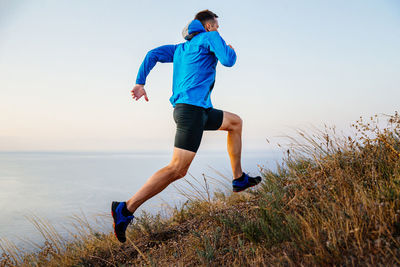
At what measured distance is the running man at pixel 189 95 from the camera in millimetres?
2852

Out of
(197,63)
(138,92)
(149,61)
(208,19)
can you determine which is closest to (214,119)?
(197,63)

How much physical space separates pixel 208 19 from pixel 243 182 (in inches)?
77.3

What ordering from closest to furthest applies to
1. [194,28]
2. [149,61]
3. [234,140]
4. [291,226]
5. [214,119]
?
[291,226] → [194,28] → [214,119] → [149,61] → [234,140]

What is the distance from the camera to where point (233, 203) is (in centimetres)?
386

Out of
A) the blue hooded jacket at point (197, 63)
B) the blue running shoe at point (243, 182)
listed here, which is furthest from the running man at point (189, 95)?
the blue running shoe at point (243, 182)

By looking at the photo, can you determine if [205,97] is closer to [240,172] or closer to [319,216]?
[240,172]

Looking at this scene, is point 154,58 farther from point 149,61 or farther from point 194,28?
point 194,28

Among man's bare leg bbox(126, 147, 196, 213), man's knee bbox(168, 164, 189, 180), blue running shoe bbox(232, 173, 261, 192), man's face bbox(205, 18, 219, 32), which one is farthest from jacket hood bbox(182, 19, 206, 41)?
blue running shoe bbox(232, 173, 261, 192)

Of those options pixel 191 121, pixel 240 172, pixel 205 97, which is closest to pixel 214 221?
pixel 240 172

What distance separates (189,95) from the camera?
294 cm

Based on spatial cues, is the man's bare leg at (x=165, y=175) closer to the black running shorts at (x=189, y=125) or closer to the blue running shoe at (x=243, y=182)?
the black running shorts at (x=189, y=125)

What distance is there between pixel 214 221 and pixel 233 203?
0.82 meters

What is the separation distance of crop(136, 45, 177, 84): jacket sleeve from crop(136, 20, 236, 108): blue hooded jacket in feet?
0.68

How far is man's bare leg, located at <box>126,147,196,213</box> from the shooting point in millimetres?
2839
